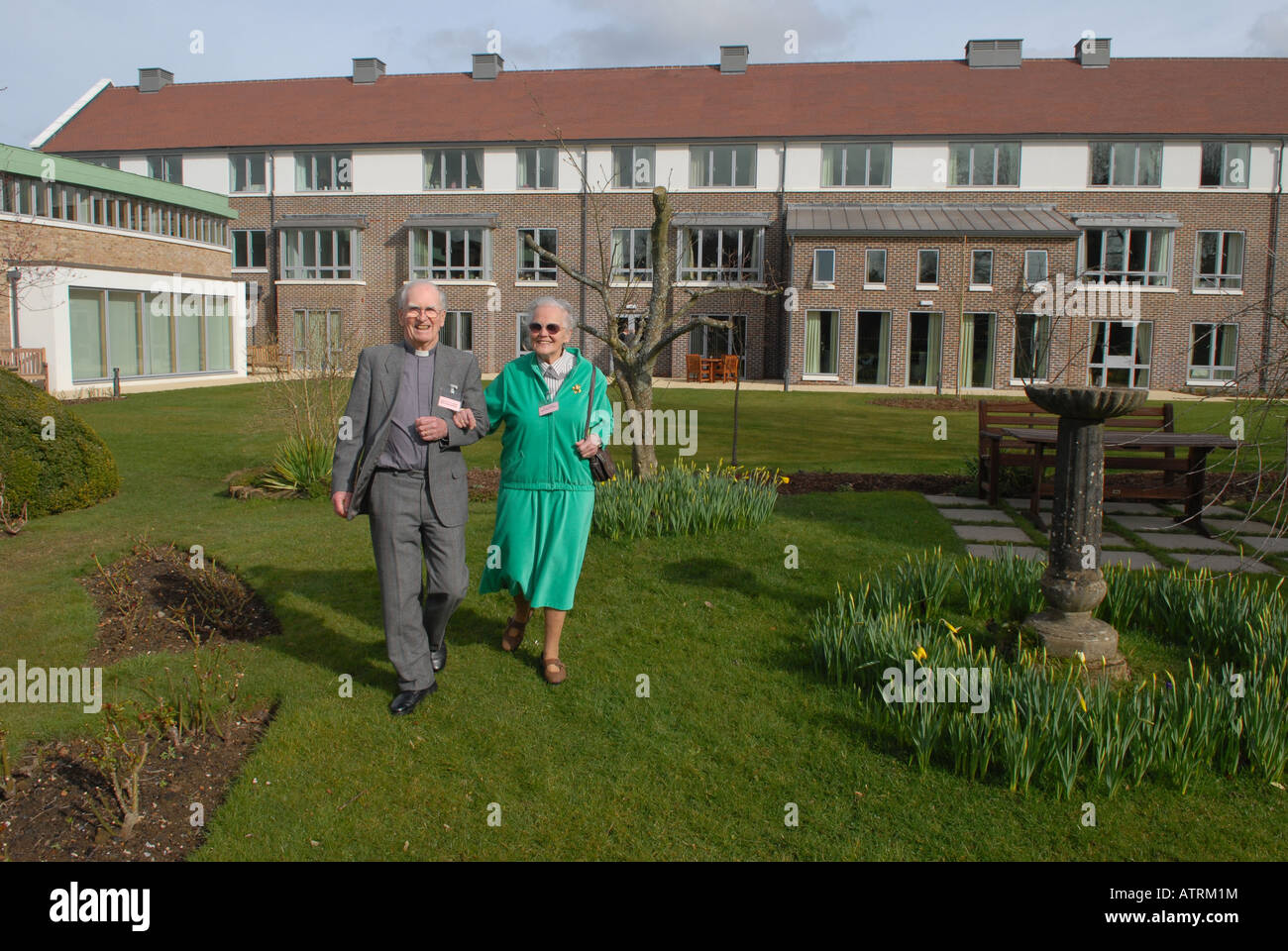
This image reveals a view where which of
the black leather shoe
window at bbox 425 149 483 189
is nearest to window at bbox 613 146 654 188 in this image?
window at bbox 425 149 483 189

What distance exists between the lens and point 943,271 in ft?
104

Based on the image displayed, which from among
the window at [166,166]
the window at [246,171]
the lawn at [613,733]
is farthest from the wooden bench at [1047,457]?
the window at [166,166]

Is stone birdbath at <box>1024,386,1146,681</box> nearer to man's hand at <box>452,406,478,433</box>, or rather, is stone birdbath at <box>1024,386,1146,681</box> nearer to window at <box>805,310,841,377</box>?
man's hand at <box>452,406,478,433</box>

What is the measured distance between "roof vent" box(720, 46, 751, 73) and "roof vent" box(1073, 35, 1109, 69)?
41.5 feet

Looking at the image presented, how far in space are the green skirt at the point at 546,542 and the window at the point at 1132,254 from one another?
108 feet

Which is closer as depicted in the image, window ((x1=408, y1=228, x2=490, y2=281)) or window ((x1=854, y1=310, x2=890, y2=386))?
window ((x1=854, y1=310, x2=890, y2=386))

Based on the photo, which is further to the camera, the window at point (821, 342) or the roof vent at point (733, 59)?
the roof vent at point (733, 59)

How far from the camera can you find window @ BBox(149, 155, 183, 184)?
39.2m

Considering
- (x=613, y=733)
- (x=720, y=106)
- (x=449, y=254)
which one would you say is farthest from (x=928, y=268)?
(x=613, y=733)

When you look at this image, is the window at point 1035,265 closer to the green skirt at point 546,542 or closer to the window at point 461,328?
the window at point 461,328

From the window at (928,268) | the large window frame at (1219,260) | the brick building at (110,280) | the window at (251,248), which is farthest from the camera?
the window at (251,248)

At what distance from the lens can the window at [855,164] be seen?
3484 cm

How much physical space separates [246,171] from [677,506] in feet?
123
